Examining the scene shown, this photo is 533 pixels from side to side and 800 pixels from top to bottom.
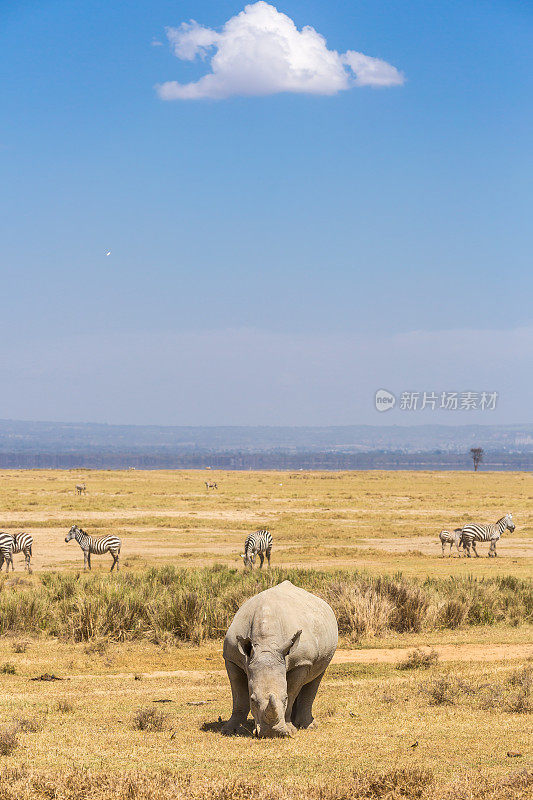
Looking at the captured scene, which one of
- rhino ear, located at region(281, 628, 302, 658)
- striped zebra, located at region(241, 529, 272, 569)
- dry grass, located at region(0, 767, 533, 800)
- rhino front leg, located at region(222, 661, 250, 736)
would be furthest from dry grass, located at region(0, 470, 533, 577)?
dry grass, located at region(0, 767, 533, 800)

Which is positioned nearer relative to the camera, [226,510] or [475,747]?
[475,747]

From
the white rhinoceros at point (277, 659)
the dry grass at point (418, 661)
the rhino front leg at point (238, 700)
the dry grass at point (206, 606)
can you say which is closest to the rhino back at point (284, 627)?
A: the white rhinoceros at point (277, 659)

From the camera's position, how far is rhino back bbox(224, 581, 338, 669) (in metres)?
9.49

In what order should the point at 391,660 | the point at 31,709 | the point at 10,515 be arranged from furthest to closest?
the point at 10,515
the point at 391,660
the point at 31,709

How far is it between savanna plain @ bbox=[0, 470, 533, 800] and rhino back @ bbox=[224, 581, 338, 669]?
2.86ft

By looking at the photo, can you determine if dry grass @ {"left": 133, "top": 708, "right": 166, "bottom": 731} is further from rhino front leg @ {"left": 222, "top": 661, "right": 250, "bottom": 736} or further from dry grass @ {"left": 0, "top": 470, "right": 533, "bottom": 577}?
dry grass @ {"left": 0, "top": 470, "right": 533, "bottom": 577}

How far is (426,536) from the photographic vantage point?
1602 inches

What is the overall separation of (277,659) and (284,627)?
0.38 metres

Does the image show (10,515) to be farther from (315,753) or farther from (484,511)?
(315,753)

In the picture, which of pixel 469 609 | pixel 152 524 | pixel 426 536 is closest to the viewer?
pixel 469 609

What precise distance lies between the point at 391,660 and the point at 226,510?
38.7 m

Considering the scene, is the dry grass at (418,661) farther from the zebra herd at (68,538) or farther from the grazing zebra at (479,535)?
the grazing zebra at (479,535)

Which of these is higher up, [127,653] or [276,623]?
[276,623]

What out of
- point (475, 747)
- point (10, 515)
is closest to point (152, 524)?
point (10, 515)
